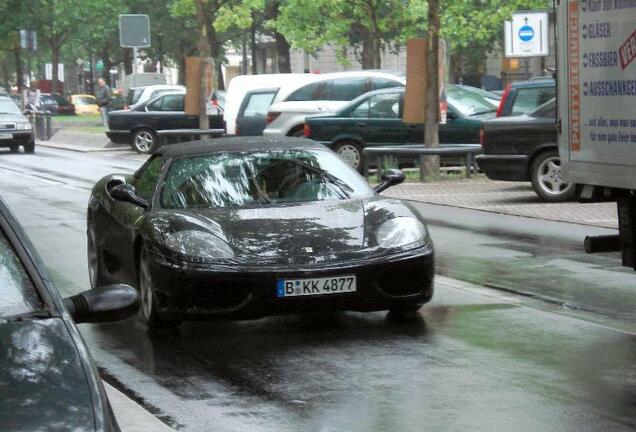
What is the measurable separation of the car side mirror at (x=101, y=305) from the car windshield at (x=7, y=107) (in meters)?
38.1

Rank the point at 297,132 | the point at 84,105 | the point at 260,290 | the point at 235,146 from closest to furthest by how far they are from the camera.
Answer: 1. the point at 260,290
2. the point at 235,146
3. the point at 297,132
4. the point at 84,105

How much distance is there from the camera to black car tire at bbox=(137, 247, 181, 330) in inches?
396

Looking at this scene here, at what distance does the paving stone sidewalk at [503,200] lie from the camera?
18547mm

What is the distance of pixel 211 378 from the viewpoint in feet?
27.9

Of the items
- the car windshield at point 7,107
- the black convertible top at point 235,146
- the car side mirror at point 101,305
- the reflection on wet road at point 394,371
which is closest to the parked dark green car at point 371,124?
the black convertible top at point 235,146

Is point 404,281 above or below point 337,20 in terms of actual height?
below

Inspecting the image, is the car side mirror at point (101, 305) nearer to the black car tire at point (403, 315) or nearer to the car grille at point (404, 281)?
the car grille at point (404, 281)

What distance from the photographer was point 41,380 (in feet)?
13.6

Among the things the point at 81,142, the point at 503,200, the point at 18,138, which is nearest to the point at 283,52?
the point at 81,142

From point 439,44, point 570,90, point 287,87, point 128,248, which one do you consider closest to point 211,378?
point 128,248

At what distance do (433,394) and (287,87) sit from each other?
23.0 m

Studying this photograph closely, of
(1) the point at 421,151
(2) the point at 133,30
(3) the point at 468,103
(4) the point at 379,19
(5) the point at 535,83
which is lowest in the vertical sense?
(1) the point at 421,151

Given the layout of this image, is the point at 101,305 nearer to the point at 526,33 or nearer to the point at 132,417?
the point at 132,417

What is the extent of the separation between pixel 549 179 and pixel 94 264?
390 inches
